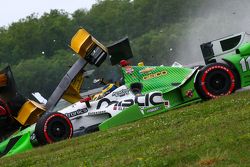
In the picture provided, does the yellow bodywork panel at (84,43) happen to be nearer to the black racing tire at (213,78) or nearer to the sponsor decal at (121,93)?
the sponsor decal at (121,93)

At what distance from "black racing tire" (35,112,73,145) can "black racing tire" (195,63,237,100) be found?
3.32 metres

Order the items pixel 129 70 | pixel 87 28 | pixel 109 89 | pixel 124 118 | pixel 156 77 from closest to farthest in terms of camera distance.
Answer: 1. pixel 124 118
2. pixel 156 77
3. pixel 129 70
4. pixel 109 89
5. pixel 87 28

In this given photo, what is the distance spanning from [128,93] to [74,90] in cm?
184

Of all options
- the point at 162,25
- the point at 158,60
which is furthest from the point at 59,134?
the point at 162,25

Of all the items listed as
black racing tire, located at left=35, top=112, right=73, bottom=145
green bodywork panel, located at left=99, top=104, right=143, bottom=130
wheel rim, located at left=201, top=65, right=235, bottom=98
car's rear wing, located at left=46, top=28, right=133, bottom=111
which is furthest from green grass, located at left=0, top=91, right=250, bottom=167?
car's rear wing, located at left=46, top=28, right=133, bottom=111

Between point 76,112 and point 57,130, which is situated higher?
point 76,112

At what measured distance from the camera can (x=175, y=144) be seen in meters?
8.70

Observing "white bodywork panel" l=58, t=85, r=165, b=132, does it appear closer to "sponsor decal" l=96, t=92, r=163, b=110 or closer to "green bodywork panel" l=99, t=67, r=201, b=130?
"sponsor decal" l=96, t=92, r=163, b=110

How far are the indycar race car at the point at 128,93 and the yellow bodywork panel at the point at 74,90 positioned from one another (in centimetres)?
26

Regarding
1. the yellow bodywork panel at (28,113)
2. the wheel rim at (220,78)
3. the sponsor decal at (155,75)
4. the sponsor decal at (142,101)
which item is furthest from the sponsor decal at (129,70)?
the yellow bodywork panel at (28,113)

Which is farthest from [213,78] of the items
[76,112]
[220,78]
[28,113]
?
[28,113]

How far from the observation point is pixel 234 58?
48.4 ft

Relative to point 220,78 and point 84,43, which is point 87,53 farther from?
point 220,78

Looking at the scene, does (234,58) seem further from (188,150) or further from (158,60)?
(158,60)
